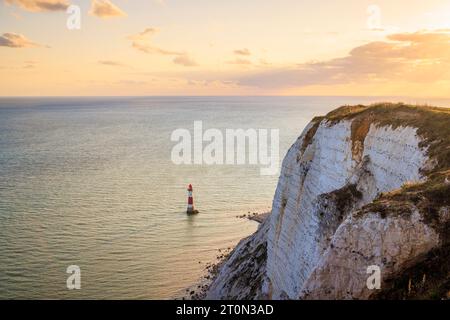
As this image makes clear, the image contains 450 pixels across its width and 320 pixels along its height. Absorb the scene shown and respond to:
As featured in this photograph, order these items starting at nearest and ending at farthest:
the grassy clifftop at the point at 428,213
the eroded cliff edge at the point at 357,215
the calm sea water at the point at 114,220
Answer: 1. the grassy clifftop at the point at 428,213
2. the eroded cliff edge at the point at 357,215
3. the calm sea water at the point at 114,220

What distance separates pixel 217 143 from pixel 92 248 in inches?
3317

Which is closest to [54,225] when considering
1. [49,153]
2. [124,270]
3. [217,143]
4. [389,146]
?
[124,270]

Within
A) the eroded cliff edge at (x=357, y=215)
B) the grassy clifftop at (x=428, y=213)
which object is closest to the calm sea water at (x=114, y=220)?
the eroded cliff edge at (x=357, y=215)

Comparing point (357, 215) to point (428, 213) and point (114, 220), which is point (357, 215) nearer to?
point (428, 213)

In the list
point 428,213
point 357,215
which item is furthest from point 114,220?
point 428,213

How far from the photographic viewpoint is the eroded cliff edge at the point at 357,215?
42.2ft

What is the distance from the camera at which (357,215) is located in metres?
13.7

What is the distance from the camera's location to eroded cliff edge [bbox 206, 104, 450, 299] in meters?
12.9

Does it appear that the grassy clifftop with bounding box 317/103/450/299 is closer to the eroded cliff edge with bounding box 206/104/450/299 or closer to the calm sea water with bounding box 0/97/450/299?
the eroded cliff edge with bounding box 206/104/450/299

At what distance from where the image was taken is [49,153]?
114 m

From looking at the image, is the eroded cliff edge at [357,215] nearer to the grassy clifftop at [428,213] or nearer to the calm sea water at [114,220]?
the grassy clifftop at [428,213]

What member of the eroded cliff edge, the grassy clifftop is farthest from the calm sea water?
the grassy clifftop
